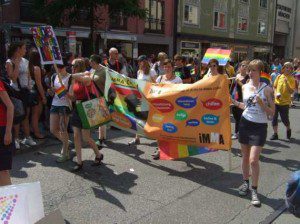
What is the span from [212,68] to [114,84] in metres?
2.01

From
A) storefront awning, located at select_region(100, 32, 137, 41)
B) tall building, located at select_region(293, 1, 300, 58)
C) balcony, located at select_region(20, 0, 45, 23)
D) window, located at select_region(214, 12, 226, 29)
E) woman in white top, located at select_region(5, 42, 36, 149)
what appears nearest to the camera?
woman in white top, located at select_region(5, 42, 36, 149)

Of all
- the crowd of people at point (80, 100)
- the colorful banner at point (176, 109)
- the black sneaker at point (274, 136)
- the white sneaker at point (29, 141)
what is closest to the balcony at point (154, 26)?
the crowd of people at point (80, 100)

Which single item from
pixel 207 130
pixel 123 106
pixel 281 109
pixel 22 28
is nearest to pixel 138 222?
pixel 207 130

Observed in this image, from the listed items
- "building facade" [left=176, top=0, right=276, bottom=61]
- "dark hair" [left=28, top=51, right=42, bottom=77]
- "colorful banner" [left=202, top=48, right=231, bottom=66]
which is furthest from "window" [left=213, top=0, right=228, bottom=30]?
"dark hair" [left=28, top=51, right=42, bottom=77]

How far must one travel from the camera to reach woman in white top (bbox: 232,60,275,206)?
15.8 feet

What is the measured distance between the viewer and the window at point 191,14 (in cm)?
3064

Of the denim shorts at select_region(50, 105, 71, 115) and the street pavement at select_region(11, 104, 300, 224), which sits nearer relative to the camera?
the street pavement at select_region(11, 104, 300, 224)

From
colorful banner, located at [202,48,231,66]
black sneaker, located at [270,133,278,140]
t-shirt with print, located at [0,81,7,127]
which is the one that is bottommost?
black sneaker, located at [270,133,278,140]

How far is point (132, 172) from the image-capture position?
19.8 ft

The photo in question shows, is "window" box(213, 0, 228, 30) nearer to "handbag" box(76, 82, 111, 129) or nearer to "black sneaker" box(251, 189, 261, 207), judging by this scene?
"handbag" box(76, 82, 111, 129)

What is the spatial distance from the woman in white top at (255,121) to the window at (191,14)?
26582mm

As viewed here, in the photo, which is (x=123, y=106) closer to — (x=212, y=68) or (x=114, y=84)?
(x=114, y=84)

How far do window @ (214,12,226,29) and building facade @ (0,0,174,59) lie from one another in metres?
6.16

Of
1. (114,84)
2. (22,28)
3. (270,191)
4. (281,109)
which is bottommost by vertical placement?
(270,191)
